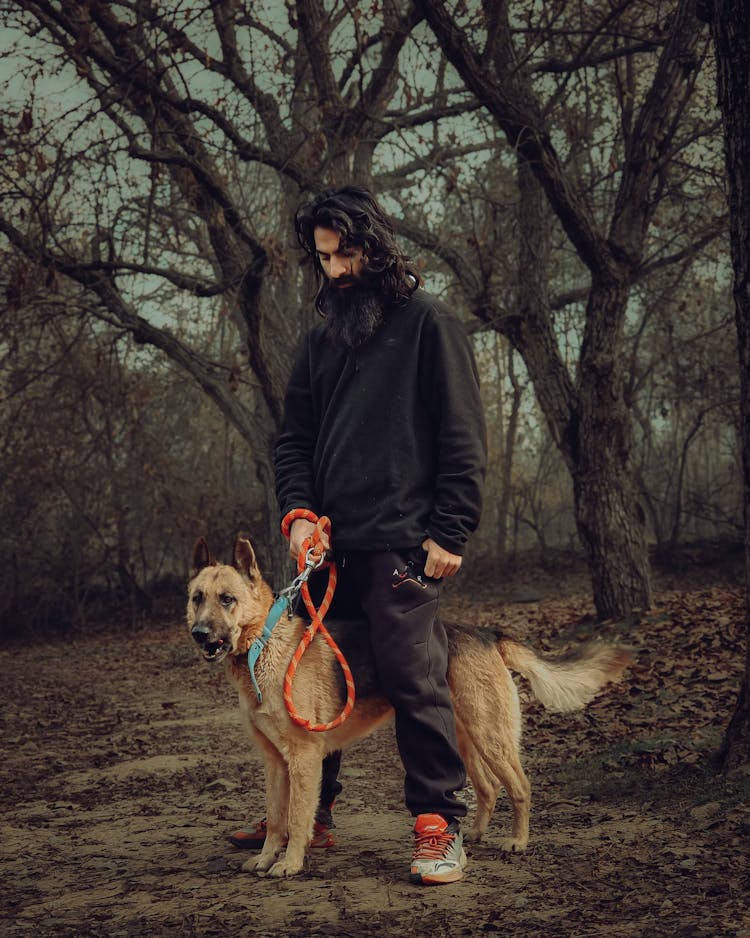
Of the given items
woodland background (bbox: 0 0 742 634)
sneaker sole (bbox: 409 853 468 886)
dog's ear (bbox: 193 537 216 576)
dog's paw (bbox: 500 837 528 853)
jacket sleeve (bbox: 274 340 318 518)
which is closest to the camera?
sneaker sole (bbox: 409 853 468 886)

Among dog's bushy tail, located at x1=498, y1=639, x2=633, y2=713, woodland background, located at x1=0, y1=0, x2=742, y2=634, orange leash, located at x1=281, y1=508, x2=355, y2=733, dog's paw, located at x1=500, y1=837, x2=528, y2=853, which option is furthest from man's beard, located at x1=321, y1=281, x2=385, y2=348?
woodland background, located at x1=0, y1=0, x2=742, y2=634

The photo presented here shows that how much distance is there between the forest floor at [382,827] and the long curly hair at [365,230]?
250 centimetres

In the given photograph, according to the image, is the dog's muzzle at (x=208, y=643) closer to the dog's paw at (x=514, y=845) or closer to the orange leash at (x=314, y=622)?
the orange leash at (x=314, y=622)

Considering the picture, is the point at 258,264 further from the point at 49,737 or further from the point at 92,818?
the point at 92,818

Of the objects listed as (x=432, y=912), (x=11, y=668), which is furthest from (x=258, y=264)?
(x=432, y=912)

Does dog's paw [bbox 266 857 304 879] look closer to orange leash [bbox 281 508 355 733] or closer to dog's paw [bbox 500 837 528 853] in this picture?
orange leash [bbox 281 508 355 733]

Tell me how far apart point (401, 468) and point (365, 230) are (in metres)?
1.03

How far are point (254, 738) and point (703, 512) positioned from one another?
593 inches

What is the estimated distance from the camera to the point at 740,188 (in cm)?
441

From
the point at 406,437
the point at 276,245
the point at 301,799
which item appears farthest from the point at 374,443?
the point at 276,245

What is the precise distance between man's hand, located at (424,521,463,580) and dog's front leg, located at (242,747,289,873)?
43.5 inches

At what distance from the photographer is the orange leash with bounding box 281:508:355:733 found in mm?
3812

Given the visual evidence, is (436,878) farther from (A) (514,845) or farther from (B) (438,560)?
(B) (438,560)

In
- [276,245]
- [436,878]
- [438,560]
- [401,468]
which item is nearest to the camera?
[436,878]
